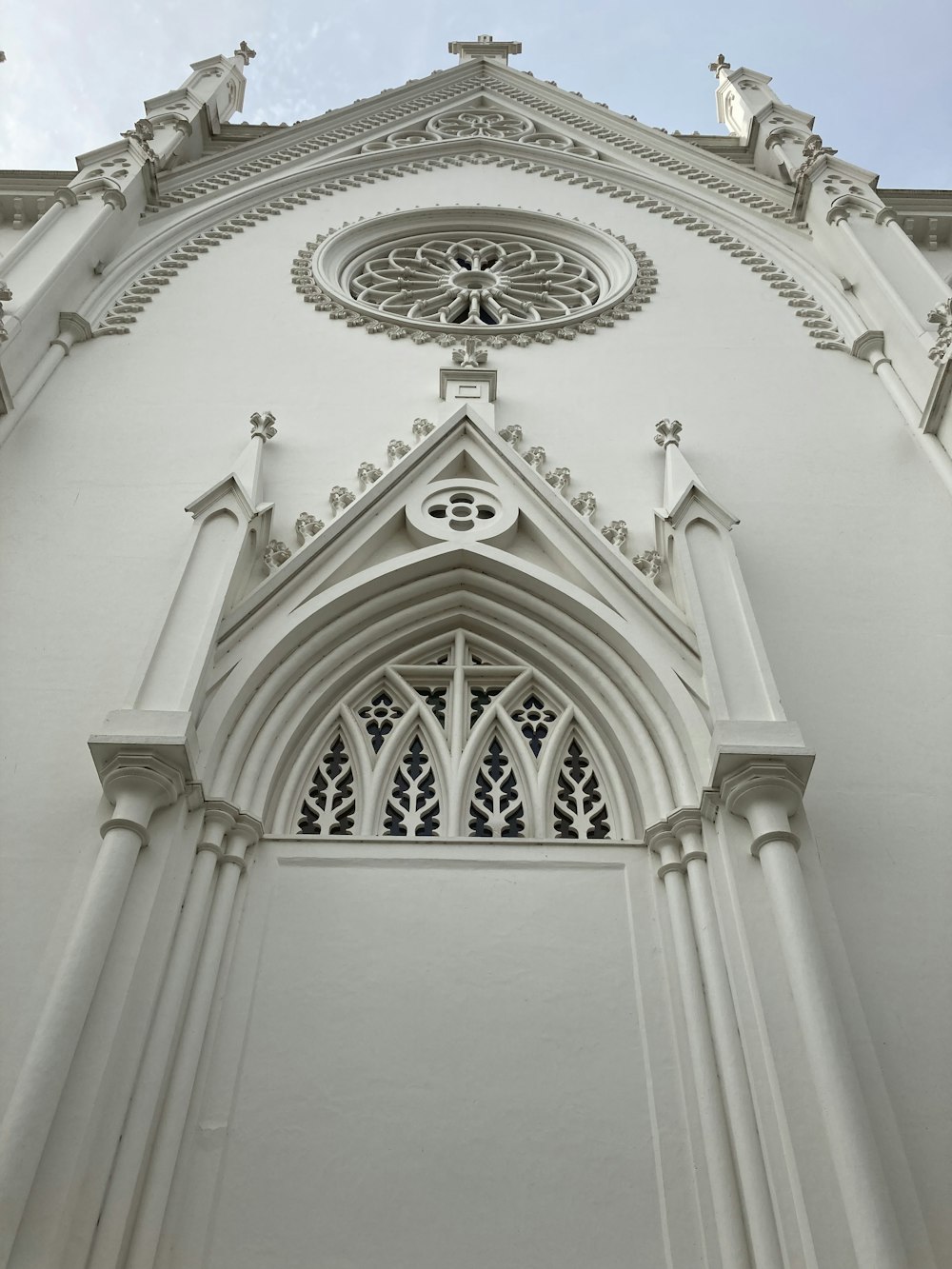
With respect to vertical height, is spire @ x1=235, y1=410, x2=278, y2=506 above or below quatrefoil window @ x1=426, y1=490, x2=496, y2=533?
above

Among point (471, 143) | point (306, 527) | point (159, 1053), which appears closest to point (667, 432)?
point (306, 527)

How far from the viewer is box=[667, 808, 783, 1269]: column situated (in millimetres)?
4734

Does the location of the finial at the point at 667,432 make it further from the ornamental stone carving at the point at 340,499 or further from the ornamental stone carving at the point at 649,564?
the ornamental stone carving at the point at 340,499

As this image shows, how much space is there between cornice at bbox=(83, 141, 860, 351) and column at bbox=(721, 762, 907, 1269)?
653 centimetres

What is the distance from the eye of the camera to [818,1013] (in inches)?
199

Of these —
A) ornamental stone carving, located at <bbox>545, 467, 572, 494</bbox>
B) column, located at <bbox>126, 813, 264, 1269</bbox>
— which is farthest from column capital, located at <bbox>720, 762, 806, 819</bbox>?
ornamental stone carving, located at <bbox>545, 467, 572, 494</bbox>

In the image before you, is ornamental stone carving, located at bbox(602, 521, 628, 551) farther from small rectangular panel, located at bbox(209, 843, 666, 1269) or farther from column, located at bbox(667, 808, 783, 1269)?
small rectangular panel, located at bbox(209, 843, 666, 1269)

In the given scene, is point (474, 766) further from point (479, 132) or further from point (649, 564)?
point (479, 132)

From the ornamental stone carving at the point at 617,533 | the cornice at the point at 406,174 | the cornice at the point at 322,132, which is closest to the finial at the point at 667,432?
the ornamental stone carving at the point at 617,533

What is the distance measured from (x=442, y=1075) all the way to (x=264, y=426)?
224 inches

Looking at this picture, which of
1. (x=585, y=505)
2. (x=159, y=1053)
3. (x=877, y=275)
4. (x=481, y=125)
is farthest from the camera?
(x=481, y=125)

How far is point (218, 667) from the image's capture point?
7059 millimetres

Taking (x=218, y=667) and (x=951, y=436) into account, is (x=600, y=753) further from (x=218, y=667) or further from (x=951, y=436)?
(x=951, y=436)

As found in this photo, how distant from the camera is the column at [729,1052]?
4.73 meters
